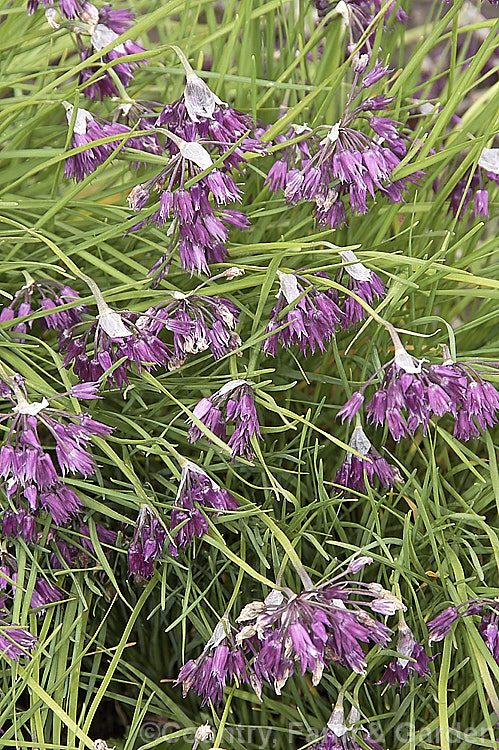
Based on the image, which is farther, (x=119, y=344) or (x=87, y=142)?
(x=87, y=142)

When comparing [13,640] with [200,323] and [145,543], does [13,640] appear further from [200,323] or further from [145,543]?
[200,323]

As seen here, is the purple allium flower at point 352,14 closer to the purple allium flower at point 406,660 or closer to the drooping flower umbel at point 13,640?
the purple allium flower at point 406,660

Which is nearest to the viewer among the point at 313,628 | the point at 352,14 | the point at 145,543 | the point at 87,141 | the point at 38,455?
the point at 313,628

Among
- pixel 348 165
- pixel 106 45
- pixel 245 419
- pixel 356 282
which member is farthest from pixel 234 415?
pixel 106 45

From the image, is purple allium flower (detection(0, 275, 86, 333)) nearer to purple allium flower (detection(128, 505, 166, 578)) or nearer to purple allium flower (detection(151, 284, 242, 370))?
purple allium flower (detection(151, 284, 242, 370))

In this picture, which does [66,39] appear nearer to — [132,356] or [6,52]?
[6,52]

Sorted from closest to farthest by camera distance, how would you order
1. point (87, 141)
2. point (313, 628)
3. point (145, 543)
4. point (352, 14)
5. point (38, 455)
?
point (313, 628), point (38, 455), point (145, 543), point (87, 141), point (352, 14)

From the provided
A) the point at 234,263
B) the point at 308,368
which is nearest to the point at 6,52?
the point at 234,263
